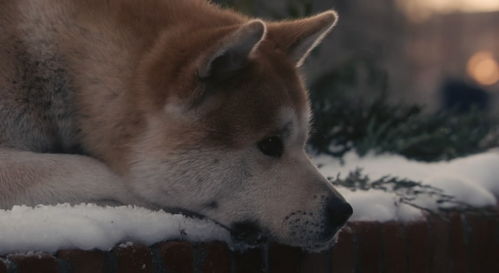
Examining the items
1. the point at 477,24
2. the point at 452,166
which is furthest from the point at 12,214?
the point at 477,24

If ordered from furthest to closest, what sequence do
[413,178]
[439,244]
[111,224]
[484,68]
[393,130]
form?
[484,68]
[393,130]
[413,178]
[439,244]
[111,224]

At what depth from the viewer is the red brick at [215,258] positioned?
265 centimetres

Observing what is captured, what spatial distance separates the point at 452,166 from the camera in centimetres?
437

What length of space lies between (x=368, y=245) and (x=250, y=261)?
64cm

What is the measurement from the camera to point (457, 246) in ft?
12.2

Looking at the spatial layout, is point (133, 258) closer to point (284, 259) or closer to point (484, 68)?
point (284, 259)

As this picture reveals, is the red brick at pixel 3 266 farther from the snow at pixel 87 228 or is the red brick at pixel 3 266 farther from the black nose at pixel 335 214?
the black nose at pixel 335 214

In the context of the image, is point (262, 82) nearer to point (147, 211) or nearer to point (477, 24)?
point (147, 211)

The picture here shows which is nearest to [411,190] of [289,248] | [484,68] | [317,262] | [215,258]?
[317,262]

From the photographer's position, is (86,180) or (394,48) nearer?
(86,180)

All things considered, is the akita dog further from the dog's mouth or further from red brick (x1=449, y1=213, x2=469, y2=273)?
red brick (x1=449, y1=213, x2=469, y2=273)

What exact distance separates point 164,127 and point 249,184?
1.17 feet

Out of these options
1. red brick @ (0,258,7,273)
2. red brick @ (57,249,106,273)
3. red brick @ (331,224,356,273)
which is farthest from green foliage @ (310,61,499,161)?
red brick @ (0,258,7,273)

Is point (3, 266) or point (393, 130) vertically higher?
point (3, 266)
